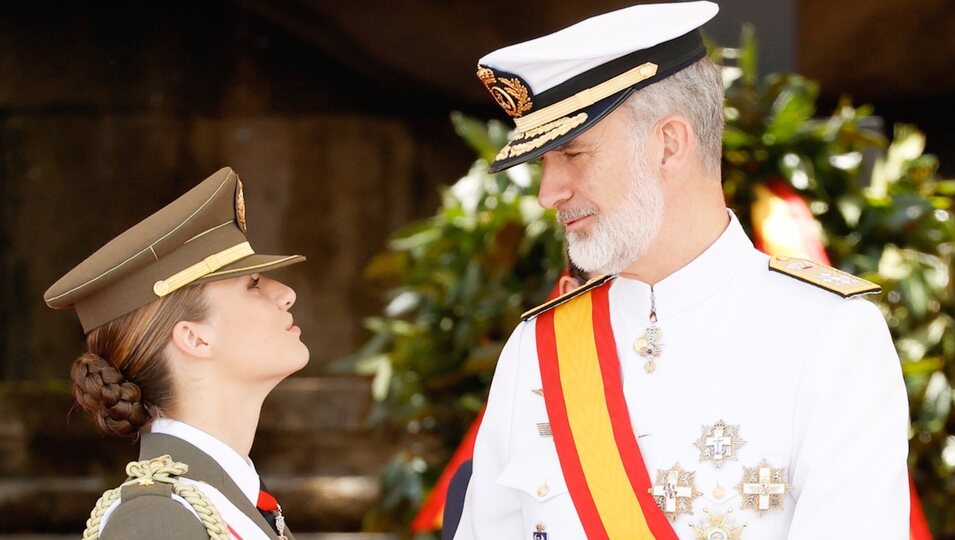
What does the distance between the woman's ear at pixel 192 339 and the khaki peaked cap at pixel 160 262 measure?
0.06m

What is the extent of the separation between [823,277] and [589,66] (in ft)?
1.38

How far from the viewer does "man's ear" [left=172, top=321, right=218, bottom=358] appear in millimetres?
1802

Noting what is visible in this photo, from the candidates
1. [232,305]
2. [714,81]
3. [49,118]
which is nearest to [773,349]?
[714,81]

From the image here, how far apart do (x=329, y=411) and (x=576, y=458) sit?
3.69 m

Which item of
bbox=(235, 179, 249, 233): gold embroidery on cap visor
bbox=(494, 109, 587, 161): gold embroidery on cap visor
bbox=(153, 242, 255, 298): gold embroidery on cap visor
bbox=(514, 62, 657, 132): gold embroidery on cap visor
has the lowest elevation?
bbox=(153, 242, 255, 298): gold embroidery on cap visor

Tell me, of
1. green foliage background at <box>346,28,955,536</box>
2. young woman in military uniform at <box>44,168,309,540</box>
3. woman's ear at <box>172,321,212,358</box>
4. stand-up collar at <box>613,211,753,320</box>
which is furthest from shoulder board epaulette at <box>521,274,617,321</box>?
green foliage background at <box>346,28,955,536</box>

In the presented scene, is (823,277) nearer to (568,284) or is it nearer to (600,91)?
(600,91)

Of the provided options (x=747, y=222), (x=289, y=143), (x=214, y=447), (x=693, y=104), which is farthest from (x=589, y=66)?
(x=289, y=143)

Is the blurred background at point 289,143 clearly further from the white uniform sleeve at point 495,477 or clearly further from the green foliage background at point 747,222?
the white uniform sleeve at point 495,477

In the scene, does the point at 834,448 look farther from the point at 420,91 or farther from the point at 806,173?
the point at 420,91

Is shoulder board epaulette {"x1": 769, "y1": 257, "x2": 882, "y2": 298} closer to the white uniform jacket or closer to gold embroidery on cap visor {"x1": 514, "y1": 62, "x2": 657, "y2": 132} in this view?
the white uniform jacket

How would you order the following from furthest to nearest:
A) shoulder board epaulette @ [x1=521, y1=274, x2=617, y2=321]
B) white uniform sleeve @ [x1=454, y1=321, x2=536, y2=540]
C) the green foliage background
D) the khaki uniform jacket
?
the green foliage background < shoulder board epaulette @ [x1=521, y1=274, x2=617, y2=321] < white uniform sleeve @ [x1=454, y1=321, x2=536, y2=540] < the khaki uniform jacket

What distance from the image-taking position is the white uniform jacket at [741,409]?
5.41 feet

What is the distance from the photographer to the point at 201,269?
5.98ft
